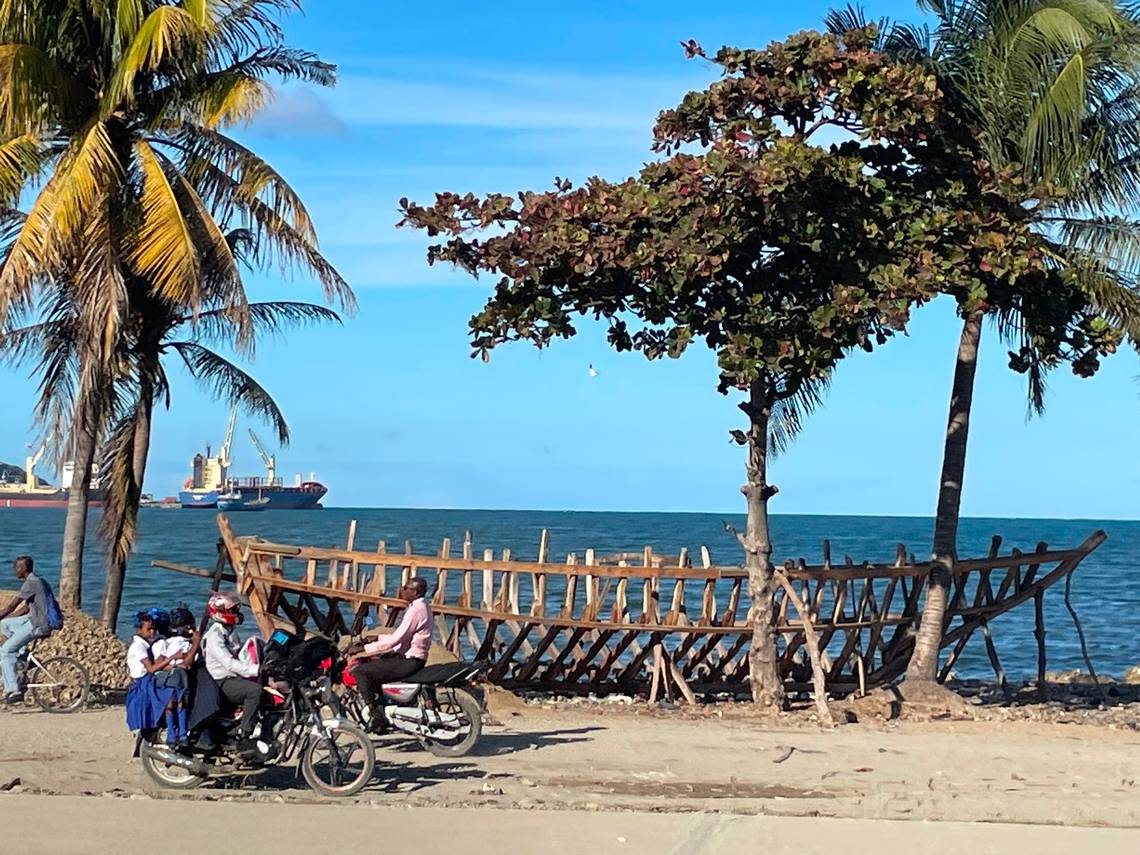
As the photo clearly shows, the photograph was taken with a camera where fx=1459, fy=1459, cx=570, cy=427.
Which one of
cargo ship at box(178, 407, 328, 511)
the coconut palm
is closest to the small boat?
cargo ship at box(178, 407, 328, 511)

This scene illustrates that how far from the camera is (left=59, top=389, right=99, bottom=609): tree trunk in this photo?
Result: 60.5 ft

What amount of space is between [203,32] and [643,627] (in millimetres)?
8941

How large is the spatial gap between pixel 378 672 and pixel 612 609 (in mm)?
5866

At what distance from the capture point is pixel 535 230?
16.1 m

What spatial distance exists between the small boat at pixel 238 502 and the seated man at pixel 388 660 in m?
126

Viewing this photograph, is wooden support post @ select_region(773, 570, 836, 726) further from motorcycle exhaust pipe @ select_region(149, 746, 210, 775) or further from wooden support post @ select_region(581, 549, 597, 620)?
motorcycle exhaust pipe @ select_region(149, 746, 210, 775)

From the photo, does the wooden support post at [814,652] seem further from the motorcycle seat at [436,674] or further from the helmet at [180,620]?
the helmet at [180,620]

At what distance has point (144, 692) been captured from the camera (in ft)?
36.3

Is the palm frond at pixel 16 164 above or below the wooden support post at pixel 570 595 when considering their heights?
above

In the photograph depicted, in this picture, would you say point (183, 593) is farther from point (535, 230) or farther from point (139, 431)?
point (535, 230)

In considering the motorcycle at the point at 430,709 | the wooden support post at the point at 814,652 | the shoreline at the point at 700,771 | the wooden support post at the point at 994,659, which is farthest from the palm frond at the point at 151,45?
the wooden support post at the point at 994,659

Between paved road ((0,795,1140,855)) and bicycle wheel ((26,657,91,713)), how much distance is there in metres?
5.90

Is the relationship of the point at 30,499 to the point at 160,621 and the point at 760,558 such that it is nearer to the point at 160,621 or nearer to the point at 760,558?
the point at 760,558

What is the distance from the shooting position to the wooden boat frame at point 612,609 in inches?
691
